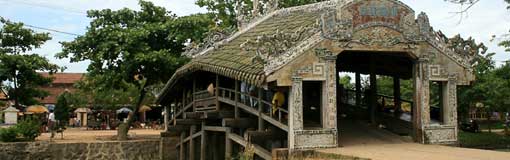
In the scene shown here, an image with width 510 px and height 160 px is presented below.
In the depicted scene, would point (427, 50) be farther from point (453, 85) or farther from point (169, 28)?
point (169, 28)

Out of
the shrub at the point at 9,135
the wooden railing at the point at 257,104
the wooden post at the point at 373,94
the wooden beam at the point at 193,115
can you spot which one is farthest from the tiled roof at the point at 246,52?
the shrub at the point at 9,135

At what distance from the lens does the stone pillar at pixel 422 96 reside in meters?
13.5

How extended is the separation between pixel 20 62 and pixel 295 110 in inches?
598

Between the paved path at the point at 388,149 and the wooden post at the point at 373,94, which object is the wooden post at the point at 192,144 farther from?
the wooden post at the point at 373,94

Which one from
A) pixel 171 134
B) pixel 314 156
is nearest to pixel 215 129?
pixel 171 134

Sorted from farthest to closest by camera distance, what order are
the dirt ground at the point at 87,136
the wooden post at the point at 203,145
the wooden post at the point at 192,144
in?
the dirt ground at the point at 87,136 < the wooden post at the point at 192,144 < the wooden post at the point at 203,145

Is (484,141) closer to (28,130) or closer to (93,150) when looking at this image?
(93,150)

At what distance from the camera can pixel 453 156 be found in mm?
10422

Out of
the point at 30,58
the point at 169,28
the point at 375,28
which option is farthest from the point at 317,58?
the point at 30,58

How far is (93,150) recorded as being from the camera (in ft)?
68.2

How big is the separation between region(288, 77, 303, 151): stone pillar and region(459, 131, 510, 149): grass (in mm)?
13907

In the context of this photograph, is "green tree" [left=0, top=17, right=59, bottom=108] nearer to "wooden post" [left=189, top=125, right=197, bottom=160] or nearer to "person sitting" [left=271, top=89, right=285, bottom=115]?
"wooden post" [left=189, top=125, right=197, bottom=160]

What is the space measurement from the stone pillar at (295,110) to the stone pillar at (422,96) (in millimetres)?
3056

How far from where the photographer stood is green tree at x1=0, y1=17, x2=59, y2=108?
23.6 m
